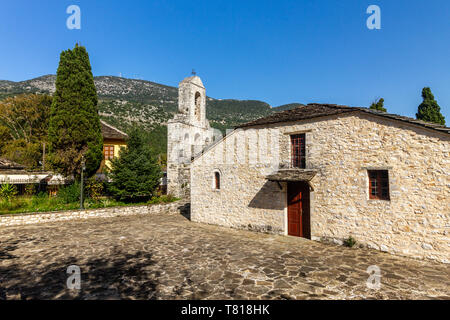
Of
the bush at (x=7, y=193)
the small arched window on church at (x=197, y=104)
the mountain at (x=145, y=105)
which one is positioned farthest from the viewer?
the mountain at (x=145, y=105)

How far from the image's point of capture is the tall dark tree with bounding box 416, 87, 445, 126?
805 inches

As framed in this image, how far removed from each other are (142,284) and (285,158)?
753cm

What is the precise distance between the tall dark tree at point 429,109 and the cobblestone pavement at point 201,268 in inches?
765

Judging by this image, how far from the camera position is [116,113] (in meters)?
47.6

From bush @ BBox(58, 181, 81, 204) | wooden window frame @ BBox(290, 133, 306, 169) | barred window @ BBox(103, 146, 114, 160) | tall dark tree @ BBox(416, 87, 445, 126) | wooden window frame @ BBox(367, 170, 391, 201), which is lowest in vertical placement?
bush @ BBox(58, 181, 81, 204)

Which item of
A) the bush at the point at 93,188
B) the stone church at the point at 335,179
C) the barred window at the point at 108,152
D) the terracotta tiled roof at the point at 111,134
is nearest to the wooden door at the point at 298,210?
the stone church at the point at 335,179

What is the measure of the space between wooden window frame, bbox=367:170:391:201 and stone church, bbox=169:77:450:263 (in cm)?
3

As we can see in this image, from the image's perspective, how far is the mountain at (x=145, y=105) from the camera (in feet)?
153

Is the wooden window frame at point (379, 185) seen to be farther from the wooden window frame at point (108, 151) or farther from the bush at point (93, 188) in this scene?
the wooden window frame at point (108, 151)

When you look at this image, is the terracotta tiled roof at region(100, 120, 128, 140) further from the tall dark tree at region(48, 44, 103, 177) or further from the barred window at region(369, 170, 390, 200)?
the barred window at region(369, 170, 390, 200)

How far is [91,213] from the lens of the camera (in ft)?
46.8

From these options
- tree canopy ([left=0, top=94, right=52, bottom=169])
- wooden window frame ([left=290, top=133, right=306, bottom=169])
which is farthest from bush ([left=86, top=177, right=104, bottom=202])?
tree canopy ([left=0, top=94, right=52, bottom=169])

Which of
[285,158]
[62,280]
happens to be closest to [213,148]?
[285,158]
